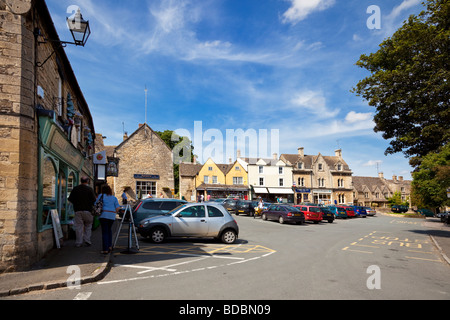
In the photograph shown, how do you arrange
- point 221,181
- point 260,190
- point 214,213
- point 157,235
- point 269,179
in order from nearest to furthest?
1. point 157,235
2. point 214,213
3. point 221,181
4. point 260,190
5. point 269,179

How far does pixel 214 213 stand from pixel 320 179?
46.8 metres

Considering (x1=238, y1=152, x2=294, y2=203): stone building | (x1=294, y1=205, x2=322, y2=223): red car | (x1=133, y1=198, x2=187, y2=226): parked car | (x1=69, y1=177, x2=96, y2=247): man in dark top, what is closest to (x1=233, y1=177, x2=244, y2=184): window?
(x1=238, y1=152, x2=294, y2=203): stone building

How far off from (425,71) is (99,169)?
21324 mm

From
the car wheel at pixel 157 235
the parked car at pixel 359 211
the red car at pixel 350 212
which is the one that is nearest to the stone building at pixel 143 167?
the red car at pixel 350 212

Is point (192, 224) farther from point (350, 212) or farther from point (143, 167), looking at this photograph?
point (350, 212)

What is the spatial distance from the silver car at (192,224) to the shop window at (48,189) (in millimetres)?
3142

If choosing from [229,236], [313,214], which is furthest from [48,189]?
[313,214]

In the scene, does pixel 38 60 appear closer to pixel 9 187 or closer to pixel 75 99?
pixel 9 187

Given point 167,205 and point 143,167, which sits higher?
point 143,167

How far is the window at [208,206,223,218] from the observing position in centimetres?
1152

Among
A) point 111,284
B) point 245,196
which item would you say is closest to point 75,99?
point 111,284

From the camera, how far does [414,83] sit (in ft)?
47.5

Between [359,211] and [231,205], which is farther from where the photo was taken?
[359,211]

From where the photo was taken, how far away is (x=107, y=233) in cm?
852
